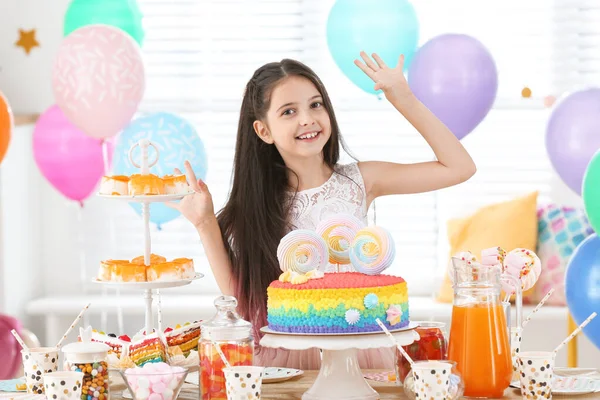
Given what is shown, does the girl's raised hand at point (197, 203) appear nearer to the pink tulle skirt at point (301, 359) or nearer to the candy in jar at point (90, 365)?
the pink tulle skirt at point (301, 359)

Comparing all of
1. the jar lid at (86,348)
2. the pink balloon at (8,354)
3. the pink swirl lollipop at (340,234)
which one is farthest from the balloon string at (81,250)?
the jar lid at (86,348)

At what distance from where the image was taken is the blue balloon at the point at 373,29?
11.0 ft

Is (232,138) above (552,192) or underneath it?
above

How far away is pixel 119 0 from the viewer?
3688 mm

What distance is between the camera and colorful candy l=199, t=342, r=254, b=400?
1697mm

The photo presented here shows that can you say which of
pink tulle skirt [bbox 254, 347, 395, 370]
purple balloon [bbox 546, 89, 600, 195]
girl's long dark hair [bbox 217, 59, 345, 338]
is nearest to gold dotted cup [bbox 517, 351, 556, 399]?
pink tulle skirt [bbox 254, 347, 395, 370]

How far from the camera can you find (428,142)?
2.50 m

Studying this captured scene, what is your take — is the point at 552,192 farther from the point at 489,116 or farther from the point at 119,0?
the point at 119,0

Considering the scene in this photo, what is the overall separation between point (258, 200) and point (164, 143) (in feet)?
2.72

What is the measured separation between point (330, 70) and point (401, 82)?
187 cm

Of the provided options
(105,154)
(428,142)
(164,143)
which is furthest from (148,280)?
(105,154)

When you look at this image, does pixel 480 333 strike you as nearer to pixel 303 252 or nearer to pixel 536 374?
pixel 536 374

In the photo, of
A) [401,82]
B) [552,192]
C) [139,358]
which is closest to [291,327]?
[139,358]

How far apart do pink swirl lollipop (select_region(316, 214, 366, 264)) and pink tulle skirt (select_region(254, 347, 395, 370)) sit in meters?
0.39
